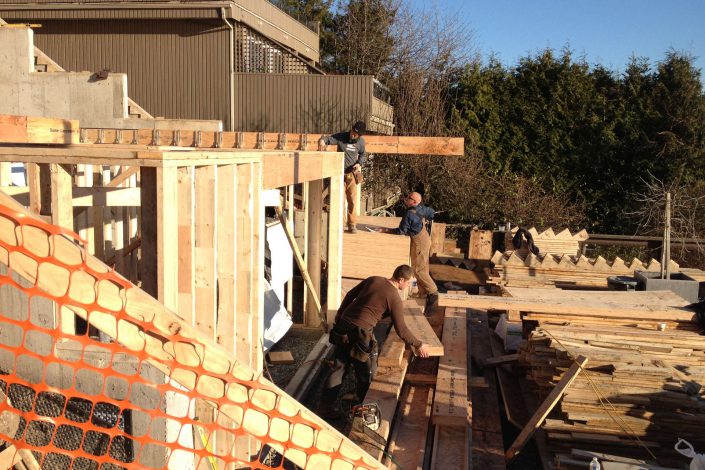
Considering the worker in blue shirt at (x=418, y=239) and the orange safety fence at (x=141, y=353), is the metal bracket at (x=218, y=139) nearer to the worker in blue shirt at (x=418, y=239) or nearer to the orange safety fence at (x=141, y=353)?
the worker in blue shirt at (x=418, y=239)

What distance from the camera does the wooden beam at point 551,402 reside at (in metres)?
6.86

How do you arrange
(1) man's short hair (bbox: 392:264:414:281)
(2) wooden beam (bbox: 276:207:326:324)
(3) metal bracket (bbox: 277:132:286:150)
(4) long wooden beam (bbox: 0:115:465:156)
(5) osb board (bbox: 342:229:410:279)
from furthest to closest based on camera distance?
(5) osb board (bbox: 342:229:410:279)
(3) metal bracket (bbox: 277:132:286:150)
(2) wooden beam (bbox: 276:207:326:324)
(1) man's short hair (bbox: 392:264:414:281)
(4) long wooden beam (bbox: 0:115:465:156)

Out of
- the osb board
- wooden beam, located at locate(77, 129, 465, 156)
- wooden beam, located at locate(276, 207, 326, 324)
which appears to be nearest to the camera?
wooden beam, located at locate(276, 207, 326, 324)

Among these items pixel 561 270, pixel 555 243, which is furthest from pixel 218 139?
pixel 555 243

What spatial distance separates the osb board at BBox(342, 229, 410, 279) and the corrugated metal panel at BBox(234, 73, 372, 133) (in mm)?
10540

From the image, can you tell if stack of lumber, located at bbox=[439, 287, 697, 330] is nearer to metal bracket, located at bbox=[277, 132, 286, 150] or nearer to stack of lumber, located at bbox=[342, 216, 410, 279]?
stack of lumber, located at bbox=[342, 216, 410, 279]

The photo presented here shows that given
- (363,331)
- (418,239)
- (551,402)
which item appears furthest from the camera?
(418,239)

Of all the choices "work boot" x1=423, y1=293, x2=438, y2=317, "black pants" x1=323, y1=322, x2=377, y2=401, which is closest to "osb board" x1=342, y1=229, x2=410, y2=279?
"work boot" x1=423, y1=293, x2=438, y2=317

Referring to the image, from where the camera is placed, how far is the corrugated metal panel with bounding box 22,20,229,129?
22141 mm


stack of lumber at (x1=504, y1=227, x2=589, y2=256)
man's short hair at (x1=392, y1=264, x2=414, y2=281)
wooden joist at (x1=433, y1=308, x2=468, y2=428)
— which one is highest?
man's short hair at (x1=392, y1=264, x2=414, y2=281)

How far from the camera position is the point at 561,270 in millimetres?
12688

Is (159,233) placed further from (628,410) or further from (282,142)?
(282,142)

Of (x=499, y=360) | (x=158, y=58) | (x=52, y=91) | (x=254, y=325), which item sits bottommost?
(x=499, y=360)

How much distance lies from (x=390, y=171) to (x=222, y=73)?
244 inches
